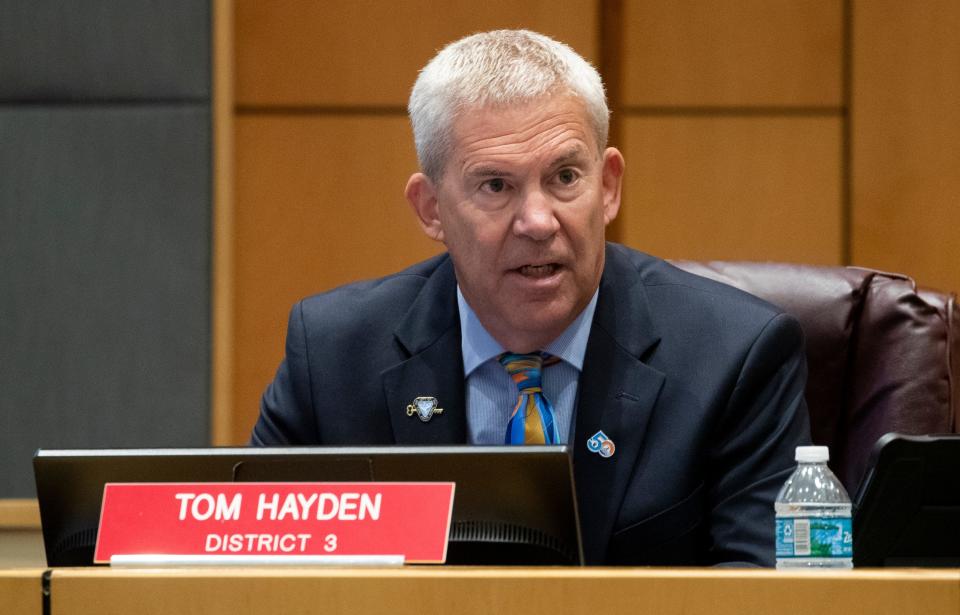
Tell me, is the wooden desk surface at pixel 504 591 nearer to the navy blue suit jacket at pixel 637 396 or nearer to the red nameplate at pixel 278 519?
the red nameplate at pixel 278 519

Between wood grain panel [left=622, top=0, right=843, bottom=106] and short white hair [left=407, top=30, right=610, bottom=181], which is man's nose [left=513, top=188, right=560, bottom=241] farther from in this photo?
wood grain panel [left=622, top=0, right=843, bottom=106]

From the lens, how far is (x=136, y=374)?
9.91 ft

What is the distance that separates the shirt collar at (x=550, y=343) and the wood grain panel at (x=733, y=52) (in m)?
1.49

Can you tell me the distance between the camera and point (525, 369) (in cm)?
169

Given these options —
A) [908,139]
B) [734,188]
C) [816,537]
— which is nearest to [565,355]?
[816,537]

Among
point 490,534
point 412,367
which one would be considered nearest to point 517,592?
point 490,534

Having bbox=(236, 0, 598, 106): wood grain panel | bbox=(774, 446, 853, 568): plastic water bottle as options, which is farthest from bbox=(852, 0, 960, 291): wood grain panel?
bbox=(774, 446, 853, 568): plastic water bottle

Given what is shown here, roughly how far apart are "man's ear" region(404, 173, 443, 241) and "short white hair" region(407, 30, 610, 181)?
11 centimetres

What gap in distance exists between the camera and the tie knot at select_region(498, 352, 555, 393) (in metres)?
1.68

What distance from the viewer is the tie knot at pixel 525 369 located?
5.51 ft

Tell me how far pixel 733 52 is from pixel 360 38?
35.9 inches

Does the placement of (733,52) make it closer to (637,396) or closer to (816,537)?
(637,396)

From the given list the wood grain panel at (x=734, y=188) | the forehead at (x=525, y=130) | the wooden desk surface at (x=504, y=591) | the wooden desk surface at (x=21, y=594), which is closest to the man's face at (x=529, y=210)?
the forehead at (x=525, y=130)

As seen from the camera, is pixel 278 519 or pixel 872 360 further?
pixel 872 360
